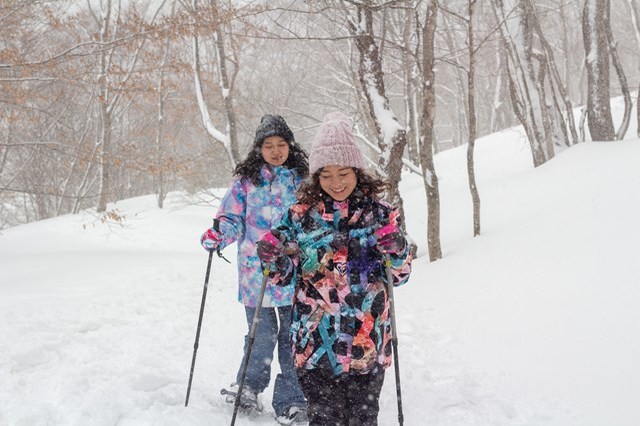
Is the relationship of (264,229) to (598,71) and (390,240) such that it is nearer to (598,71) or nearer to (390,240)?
(390,240)

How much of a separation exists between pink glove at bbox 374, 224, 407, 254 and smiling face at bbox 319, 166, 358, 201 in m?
0.27

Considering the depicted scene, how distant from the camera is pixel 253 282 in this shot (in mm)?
3486

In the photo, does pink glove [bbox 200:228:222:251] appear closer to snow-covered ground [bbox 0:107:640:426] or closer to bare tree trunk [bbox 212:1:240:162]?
snow-covered ground [bbox 0:107:640:426]

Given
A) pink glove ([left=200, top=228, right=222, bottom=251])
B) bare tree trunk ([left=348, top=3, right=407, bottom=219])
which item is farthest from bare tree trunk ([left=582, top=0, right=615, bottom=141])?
→ pink glove ([left=200, top=228, right=222, bottom=251])

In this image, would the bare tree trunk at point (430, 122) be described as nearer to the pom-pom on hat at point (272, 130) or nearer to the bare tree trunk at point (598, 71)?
the bare tree trunk at point (598, 71)

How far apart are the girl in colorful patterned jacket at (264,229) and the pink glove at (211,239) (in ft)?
0.16

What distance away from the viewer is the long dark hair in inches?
139

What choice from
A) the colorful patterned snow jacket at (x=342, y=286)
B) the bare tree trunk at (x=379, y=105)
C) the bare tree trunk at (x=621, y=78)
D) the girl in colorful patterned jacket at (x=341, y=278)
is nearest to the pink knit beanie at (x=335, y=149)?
the girl in colorful patterned jacket at (x=341, y=278)

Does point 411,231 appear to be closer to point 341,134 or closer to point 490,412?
point 490,412

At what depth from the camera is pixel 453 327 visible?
4.84 m

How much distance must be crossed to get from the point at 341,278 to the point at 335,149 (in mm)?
640

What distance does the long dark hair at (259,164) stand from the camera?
3.54 meters

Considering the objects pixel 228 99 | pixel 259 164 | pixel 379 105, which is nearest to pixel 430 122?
pixel 379 105

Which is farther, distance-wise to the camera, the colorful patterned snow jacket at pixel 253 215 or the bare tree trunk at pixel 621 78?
the bare tree trunk at pixel 621 78
